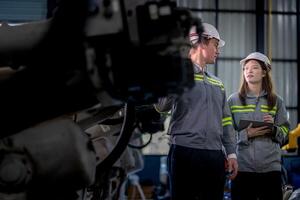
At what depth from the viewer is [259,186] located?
381 centimetres

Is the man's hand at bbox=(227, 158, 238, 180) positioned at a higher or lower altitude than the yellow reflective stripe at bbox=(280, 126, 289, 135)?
lower

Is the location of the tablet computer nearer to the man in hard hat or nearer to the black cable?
the man in hard hat

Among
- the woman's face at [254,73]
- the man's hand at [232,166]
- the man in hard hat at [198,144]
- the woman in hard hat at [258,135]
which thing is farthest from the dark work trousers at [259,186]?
the woman's face at [254,73]

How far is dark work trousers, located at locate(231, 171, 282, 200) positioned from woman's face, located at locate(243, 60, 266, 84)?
729 millimetres

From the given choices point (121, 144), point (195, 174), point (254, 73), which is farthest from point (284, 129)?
point (121, 144)

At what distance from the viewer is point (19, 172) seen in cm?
192

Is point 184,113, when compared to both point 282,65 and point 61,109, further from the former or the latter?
point 282,65

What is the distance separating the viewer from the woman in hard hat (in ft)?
12.5

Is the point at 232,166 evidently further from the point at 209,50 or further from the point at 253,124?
the point at 209,50

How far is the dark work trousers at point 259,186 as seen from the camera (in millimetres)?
3791

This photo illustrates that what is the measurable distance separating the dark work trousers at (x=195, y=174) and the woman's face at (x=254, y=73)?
3.15 feet

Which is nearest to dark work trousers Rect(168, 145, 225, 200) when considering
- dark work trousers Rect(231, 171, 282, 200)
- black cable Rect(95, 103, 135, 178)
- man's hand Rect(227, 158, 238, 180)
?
man's hand Rect(227, 158, 238, 180)

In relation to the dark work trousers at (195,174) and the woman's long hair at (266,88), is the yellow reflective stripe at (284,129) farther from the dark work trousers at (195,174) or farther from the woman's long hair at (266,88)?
the dark work trousers at (195,174)

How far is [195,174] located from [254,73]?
117 centimetres
